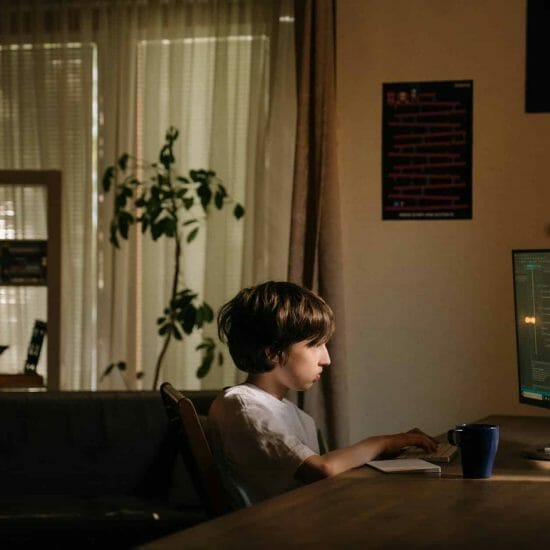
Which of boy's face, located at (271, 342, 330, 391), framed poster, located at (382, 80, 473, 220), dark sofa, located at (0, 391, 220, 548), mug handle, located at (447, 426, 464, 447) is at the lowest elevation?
dark sofa, located at (0, 391, 220, 548)

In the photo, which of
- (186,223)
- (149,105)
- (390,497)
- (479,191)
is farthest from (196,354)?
(390,497)

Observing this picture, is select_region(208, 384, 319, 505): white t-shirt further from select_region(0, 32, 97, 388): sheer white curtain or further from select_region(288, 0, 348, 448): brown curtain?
select_region(0, 32, 97, 388): sheer white curtain

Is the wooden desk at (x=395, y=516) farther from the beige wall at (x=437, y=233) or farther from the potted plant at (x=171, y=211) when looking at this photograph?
the potted plant at (x=171, y=211)

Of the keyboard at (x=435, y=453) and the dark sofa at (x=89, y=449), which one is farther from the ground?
the keyboard at (x=435, y=453)

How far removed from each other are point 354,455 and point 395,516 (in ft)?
1.80

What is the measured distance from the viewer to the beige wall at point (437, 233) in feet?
14.1

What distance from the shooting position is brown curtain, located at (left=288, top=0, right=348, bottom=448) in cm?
432

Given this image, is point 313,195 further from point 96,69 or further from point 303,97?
point 96,69

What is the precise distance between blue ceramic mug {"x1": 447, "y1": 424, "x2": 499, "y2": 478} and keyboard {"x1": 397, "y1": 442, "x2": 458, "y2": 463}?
213 millimetres

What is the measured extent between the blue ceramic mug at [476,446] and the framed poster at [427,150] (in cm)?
228

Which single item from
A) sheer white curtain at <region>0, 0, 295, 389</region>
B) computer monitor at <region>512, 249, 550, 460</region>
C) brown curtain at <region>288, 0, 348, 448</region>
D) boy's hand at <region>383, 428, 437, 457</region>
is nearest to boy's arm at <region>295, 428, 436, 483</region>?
boy's hand at <region>383, 428, 437, 457</region>

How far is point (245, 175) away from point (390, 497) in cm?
291

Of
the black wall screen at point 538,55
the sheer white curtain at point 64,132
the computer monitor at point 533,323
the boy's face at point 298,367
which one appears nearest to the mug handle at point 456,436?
the boy's face at point 298,367

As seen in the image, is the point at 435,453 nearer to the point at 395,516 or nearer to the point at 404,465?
the point at 404,465
